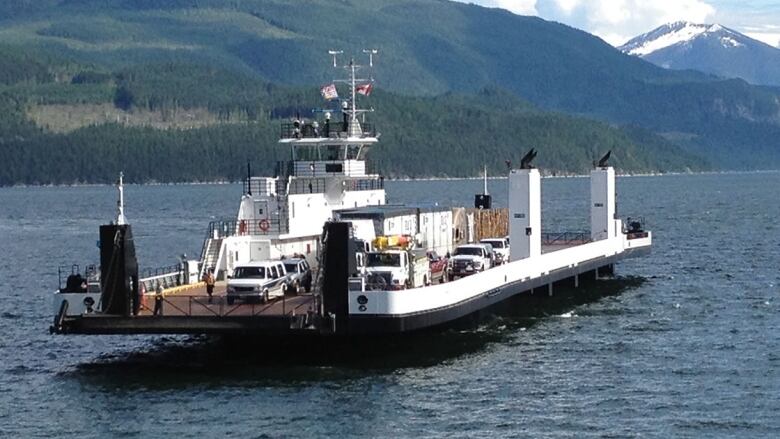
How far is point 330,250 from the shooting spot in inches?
1617

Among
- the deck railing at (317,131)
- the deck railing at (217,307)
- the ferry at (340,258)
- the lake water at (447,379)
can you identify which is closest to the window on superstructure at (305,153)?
the ferry at (340,258)

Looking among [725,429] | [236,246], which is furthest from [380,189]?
[725,429]

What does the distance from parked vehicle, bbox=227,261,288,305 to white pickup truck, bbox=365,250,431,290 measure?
8.42ft

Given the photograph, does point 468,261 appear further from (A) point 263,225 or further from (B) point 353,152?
(B) point 353,152

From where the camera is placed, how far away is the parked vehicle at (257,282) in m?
43.3

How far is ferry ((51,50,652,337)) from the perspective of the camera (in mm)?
40906

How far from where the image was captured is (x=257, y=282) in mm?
43594

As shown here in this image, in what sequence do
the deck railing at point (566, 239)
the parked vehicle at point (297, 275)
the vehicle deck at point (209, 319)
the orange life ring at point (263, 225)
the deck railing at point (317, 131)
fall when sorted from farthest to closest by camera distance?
1. the deck railing at point (566, 239)
2. the deck railing at point (317, 131)
3. the orange life ring at point (263, 225)
4. the parked vehicle at point (297, 275)
5. the vehicle deck at point (209, 319)

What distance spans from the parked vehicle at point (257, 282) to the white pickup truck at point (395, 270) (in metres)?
2.57

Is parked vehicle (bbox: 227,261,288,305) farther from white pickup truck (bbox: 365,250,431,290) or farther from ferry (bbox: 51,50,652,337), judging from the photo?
white pickup truck (bbox: 365,250,431,290)

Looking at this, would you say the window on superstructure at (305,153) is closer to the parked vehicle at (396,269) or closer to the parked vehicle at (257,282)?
the parked vehicle at (396,269)

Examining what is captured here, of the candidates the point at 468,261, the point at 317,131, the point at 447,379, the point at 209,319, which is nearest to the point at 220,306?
the point at 209,319

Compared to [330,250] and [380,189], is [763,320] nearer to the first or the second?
[380,189]

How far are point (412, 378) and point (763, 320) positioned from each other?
17.3 meters
